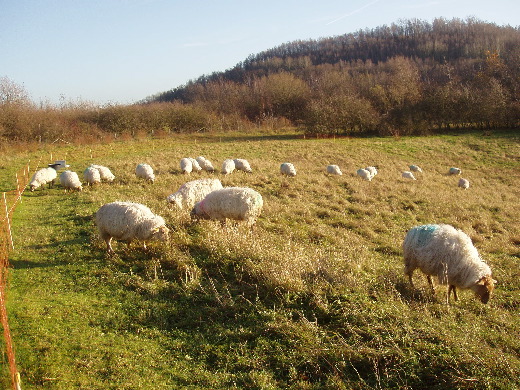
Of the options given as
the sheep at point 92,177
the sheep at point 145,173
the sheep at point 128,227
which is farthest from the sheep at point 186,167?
the sheep at point 128,227

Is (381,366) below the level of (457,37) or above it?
below

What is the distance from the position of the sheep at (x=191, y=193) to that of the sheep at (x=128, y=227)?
121 inches

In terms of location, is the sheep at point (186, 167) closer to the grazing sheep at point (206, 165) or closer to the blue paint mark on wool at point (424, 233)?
the grazing sheep at point (206, 165)

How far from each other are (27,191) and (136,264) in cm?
1174

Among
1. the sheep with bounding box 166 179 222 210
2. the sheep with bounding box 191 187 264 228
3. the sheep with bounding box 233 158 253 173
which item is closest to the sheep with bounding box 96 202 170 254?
the sheep with bounding box 191 187 264 228

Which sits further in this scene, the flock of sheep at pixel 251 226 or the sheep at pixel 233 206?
the sheep at pixel 233 206

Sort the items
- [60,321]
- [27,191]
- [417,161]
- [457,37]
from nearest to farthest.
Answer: [60,321] → [27,191] → [417,161] → [457,37]

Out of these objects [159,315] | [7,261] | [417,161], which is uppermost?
[7,261]

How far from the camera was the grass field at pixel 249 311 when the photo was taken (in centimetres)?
507

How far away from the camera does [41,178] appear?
1762cm

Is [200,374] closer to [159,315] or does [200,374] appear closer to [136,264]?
[159,315]

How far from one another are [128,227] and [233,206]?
10.3 ft

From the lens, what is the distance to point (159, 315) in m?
6.61

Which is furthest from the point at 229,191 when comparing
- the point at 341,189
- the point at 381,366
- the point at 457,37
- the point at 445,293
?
the point at 457,37
